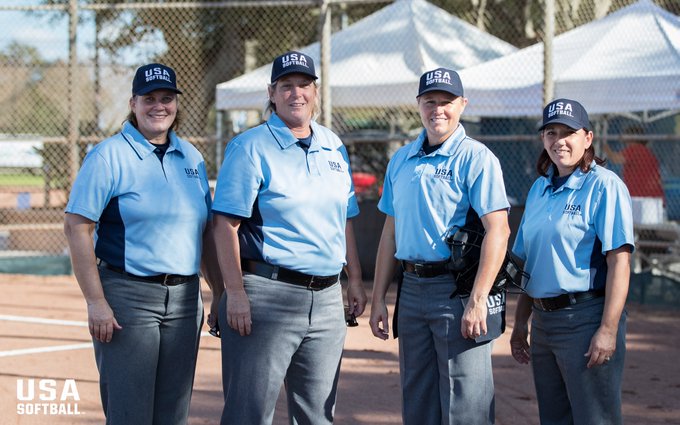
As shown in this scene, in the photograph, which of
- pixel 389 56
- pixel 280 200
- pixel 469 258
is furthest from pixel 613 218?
pixel 389 56

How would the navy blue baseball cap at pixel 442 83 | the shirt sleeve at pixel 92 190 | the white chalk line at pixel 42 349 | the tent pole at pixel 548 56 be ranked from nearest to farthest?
the shirt sleeve at pixel 92 190 < the navy blue baseball cap at pixel 442 83 < the white chalk line at pixel 42 349 < the tent pole at pixel 548 56

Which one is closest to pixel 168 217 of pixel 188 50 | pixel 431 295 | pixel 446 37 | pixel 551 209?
pixel 431 295

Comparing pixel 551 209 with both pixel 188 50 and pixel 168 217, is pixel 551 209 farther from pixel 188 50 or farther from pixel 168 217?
pixel 188 50

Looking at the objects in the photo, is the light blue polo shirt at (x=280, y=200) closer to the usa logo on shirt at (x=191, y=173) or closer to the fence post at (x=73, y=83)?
the usa logo on shirt at (x=191, y=173)

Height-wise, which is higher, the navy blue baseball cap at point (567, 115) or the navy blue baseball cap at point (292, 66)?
the navy blue baseball cap at point (292, 66)

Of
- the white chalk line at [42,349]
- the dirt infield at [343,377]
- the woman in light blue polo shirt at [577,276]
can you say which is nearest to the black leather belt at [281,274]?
the woman in light blue polo shirt at [577,276]

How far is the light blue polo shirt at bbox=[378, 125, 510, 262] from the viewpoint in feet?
13.6

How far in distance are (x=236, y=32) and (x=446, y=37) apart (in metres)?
8.21

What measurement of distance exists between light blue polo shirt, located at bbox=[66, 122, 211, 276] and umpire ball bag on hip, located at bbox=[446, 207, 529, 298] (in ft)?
3.86

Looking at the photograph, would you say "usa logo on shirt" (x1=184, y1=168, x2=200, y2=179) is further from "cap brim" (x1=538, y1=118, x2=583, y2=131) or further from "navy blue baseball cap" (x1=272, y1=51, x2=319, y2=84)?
"cap brim" (x1=538, y1=118, x2=583, y2=131)

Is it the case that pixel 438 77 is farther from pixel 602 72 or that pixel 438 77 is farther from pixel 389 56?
pixel 389 56

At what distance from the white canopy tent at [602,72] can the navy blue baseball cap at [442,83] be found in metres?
6.58

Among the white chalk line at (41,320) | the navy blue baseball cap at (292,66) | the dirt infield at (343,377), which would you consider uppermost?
the navy blue baseball cap at (292,66)

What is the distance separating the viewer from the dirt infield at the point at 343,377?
605 centimetres
